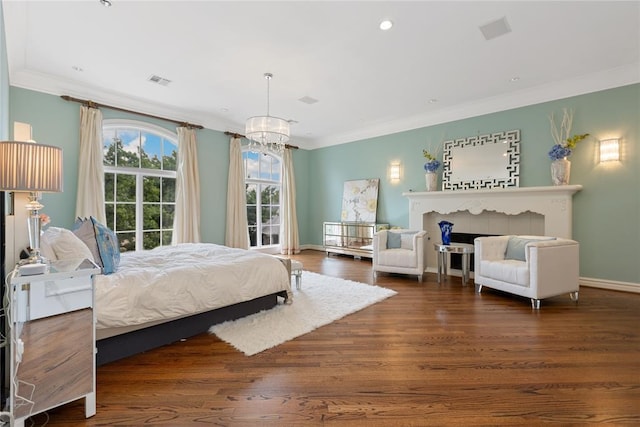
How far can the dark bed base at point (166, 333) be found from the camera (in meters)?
2.11

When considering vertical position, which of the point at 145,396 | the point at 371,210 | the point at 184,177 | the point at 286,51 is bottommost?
the point at 145,396

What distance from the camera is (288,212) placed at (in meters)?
7.41

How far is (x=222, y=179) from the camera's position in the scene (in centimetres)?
619

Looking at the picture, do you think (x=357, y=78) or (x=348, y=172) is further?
(x=348, y=172)

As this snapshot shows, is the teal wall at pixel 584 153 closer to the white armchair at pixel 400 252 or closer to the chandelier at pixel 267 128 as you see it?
the white armchair at pixel 400 252

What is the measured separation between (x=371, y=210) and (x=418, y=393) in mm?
5011

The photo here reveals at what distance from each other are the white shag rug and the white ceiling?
9.61 ft

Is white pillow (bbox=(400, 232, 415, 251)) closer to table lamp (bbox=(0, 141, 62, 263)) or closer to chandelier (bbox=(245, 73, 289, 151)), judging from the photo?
chandelier (bbox=(245, 73, 289, 151))

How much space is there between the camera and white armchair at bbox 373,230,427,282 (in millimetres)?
4574

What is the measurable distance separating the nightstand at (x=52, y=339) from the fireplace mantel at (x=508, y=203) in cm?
508

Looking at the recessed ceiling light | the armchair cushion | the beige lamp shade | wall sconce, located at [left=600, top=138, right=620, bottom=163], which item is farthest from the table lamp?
wall sconce, located at [left=600, top=138, right=620, bottom=163]

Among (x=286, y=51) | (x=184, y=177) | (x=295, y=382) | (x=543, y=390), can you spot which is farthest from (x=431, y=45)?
(x=184, y=177)

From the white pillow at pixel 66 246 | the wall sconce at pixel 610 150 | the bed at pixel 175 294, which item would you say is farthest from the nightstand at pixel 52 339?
the wall sconce at pixel 610 150

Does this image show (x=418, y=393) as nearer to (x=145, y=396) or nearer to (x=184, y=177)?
(x=145, y=396)
